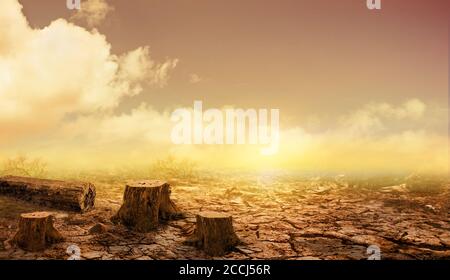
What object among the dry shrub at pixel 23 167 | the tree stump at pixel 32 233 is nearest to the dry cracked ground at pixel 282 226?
the tree stump at pixel 32 233

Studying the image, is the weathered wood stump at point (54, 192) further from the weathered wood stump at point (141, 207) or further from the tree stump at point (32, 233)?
the tree stump at point (32, 233)

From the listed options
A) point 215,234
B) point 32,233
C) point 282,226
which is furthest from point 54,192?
point 282,226

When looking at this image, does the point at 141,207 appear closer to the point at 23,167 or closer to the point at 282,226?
the point at 282,226

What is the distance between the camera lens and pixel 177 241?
4492mm

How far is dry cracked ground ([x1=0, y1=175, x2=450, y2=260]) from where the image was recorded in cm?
412

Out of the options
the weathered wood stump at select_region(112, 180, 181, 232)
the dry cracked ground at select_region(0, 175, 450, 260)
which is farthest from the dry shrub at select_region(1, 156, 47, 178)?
the weathered wood stump at select_region(112, 180, 181, 232)

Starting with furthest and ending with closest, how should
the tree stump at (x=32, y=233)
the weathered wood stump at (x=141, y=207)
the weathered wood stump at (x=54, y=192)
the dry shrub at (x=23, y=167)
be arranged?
the dry shrub at (x=23, y=167) → the weathered wood stump at (x=54, y=192) → the weathered wood stump at (x=141, y=207) → the tree stump at (x=32, y=233)

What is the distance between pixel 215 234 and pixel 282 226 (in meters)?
1.38

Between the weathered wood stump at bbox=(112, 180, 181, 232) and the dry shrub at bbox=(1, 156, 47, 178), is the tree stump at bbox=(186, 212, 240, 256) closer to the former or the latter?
the weathered wood stump at bbox=(112, 180, 181, 232)

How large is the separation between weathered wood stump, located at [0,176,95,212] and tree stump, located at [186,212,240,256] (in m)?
2.34

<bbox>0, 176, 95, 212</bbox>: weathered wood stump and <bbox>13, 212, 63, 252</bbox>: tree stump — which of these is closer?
<bbox>13, 212, 63, 252</bbox>: tree stump

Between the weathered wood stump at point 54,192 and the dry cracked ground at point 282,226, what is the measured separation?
6.4 inches

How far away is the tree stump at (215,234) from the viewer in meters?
4.11

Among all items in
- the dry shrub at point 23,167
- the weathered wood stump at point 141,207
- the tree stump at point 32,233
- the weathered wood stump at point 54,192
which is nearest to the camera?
the tree stump at point 32,233
